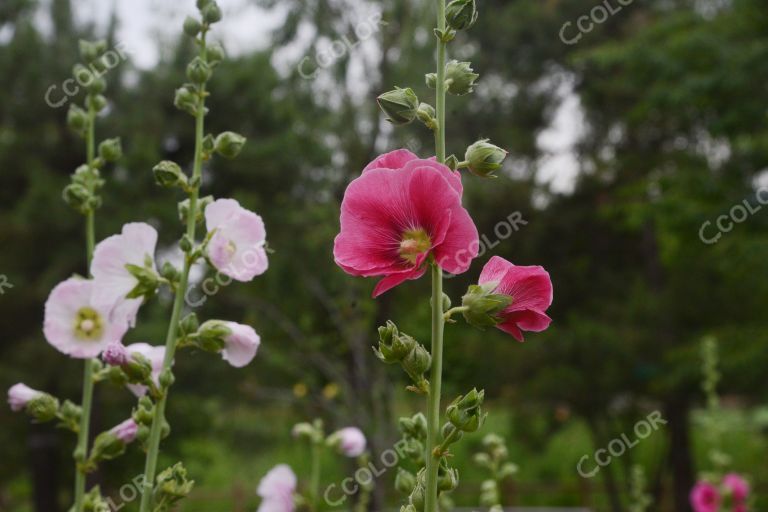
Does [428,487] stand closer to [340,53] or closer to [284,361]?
[340,53]

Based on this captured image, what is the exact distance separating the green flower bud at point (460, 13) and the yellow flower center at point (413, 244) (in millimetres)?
283

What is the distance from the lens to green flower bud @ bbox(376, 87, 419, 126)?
1.02 metres

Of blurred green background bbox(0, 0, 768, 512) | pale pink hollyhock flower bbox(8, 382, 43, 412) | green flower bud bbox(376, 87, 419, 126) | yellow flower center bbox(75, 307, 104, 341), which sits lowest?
pale pink hollyhock flower bbox(8, 382, 43, 412)

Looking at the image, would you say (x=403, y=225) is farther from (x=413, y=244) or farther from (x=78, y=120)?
(x=78, y=120)

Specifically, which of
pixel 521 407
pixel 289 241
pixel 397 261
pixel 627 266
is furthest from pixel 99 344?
pixel 627 266

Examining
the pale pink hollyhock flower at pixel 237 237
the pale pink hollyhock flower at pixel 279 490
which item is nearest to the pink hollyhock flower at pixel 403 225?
the pale pink hollyhock flower at pixel 237 237

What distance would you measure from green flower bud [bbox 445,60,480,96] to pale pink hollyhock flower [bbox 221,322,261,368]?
1.78ft

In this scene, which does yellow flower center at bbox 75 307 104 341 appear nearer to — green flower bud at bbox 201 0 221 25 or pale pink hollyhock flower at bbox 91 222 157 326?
pale pink hollyhock flower at bbox 91 222 157 326

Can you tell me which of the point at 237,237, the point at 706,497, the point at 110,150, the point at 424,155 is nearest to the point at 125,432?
the point at 237,237

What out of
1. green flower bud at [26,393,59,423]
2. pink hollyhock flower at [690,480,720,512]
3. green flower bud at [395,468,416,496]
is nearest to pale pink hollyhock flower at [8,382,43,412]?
green flower bud at [26,393,59,423]

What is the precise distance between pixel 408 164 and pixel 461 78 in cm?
21

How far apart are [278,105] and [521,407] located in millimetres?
4753

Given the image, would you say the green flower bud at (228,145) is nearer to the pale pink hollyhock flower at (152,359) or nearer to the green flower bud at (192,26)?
the green flower bud at (192,26)

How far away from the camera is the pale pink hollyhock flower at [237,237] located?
4.36 feet
